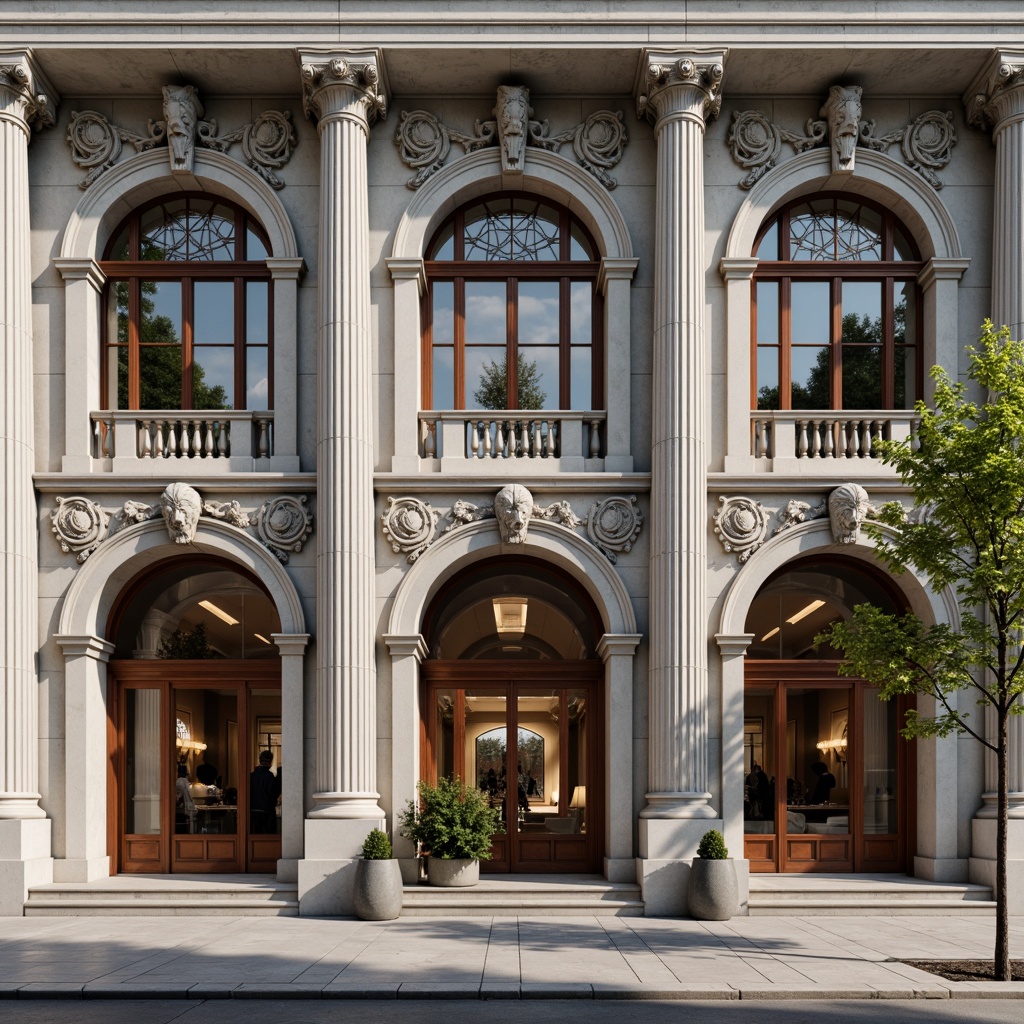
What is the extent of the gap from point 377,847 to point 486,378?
732cm

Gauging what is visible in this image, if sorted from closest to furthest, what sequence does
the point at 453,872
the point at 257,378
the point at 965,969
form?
1. the point at 965,969
2. the point at 453,872
3. the point at 257,378

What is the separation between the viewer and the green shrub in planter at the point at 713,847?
1639 centimetres

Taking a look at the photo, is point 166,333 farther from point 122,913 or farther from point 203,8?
point 122,913

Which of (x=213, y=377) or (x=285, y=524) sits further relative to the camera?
(x=213, y=377)

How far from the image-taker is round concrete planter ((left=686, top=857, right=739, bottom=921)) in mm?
16344

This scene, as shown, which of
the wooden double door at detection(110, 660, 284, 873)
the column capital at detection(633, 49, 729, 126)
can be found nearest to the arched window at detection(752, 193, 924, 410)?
the column capital at detection(633, 49, 729, 126)

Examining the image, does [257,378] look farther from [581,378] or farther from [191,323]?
[581,378]

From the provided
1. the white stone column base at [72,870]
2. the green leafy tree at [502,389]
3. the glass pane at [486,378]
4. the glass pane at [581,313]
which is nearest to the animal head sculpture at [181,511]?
the glass pane at [486,378]

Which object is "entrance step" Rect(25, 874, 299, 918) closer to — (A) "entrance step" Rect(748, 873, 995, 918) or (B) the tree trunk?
(A) "entrance step" Rect(748, 873, 995, 918)

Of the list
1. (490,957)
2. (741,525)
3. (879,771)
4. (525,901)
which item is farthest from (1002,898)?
(741,525)

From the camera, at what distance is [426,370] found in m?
19.2

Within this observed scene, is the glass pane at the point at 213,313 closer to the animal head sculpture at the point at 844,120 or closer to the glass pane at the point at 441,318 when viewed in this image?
the glass pane at the point at 441,318

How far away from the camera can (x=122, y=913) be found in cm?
1689

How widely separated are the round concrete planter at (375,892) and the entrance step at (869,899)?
16.2ft
